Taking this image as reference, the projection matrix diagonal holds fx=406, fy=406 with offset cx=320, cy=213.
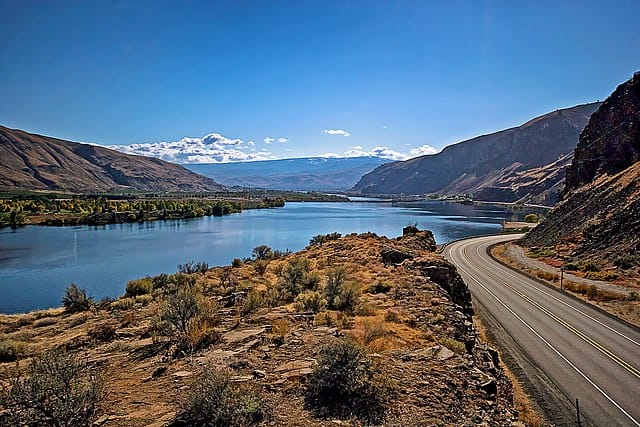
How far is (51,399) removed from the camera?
5.74 metres

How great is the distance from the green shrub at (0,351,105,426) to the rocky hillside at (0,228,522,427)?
0.52 feet

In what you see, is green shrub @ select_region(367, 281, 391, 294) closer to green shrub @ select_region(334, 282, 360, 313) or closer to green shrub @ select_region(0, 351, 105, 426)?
green shrub @ select_region(334, 282, 360, 313)

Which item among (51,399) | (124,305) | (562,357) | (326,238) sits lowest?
(562,357)

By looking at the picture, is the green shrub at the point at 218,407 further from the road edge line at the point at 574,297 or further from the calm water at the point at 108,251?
the calm water at the point at 108,251

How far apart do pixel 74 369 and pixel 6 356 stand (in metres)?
5.34

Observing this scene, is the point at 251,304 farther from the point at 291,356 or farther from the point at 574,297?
the point at 574,297

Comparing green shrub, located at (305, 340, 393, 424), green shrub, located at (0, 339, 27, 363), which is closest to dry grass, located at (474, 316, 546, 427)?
green shrub, located at (305, 340, 393, 424)

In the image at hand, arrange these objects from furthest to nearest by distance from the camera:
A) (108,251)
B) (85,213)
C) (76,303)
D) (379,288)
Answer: (85,213)
(108,251)
(379,288)
(76,303)

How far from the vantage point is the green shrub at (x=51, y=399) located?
17.9 ft

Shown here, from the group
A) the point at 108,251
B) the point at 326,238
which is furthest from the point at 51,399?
the point at 108,251

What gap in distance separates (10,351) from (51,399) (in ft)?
18.7

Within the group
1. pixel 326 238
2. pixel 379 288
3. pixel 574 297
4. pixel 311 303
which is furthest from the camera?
pixel 326 238

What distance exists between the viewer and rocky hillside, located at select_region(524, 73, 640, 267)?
37600 mm

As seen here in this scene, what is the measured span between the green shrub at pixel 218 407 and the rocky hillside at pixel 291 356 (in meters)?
0.03
